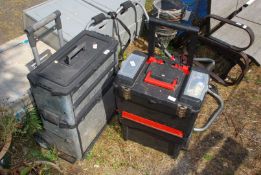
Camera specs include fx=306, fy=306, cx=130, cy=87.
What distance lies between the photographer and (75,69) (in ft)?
9.84

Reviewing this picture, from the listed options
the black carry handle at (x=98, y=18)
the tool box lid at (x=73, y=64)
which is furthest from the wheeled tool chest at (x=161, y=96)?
the black carry handle at (x=98, y=18)

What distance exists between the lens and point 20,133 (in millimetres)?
3549

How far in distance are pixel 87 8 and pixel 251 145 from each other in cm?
284

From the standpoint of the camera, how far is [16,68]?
3.76 m

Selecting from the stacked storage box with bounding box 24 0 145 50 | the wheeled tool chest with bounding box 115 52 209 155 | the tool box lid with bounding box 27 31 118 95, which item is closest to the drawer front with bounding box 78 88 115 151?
the wheeled tool chest with bounding box 115 52 209 155

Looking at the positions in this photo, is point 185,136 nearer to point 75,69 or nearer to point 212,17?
point 75,69

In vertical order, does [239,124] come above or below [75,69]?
below

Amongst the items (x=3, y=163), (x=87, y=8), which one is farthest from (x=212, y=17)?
(x=3, y=163)

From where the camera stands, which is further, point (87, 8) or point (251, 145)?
point (87, 8)

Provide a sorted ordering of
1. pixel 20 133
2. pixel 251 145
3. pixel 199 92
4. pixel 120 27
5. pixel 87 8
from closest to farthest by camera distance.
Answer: pixel 199 92
pixel 20 133
pixel 251 145
pixel 87 8
pixel 120 27

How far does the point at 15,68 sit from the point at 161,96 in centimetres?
191

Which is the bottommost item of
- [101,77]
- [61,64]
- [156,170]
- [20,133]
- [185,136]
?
[156,170]

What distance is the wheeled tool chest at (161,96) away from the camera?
2961 mm

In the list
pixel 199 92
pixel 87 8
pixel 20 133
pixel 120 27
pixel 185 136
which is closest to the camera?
pixel 199 92
